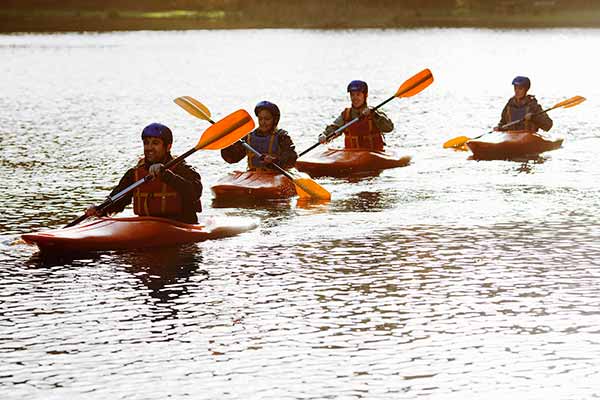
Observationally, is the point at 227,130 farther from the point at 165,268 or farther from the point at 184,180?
the point at 165,268

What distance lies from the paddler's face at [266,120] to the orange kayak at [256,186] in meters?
0.50

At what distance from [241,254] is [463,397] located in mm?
4950

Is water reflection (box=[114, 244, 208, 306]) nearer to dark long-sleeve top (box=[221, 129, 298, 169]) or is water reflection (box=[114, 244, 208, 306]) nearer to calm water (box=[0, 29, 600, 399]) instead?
calm water (box=[0, 29, 600, 399])

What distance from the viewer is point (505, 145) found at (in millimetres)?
21297

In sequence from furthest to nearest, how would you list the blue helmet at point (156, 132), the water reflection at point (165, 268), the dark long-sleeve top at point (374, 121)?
the dark long-sleeve top at point (374, 121), the blue helmet at point (156, 132), the water reflection at point (165, 268)

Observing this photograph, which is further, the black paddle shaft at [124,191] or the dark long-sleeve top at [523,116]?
the dark long-sleeve top at [523,116]

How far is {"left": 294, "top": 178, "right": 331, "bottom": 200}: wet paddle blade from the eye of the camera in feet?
52.7

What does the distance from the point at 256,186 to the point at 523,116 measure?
6.98m

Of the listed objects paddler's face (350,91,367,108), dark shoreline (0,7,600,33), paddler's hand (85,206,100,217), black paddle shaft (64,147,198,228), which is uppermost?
dark shoreline (0,7,600,33)

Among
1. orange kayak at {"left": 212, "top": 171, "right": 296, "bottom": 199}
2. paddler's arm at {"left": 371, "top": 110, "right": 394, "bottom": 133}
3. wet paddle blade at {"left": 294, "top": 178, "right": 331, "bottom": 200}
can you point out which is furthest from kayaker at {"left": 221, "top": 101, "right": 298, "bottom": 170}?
paddler's arm at {"left": 371, "top": 110, "right": 394, "bottom": 133}

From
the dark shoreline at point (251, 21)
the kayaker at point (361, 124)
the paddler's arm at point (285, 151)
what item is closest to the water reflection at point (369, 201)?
the paddler's arm at point (285, 151)

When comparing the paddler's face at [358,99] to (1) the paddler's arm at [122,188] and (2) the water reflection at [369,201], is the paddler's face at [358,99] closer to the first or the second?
(2) the water reflection at [369,201]

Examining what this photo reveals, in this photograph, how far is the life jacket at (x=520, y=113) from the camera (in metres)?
21.9

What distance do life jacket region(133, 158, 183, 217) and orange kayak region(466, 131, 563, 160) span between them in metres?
9.18
